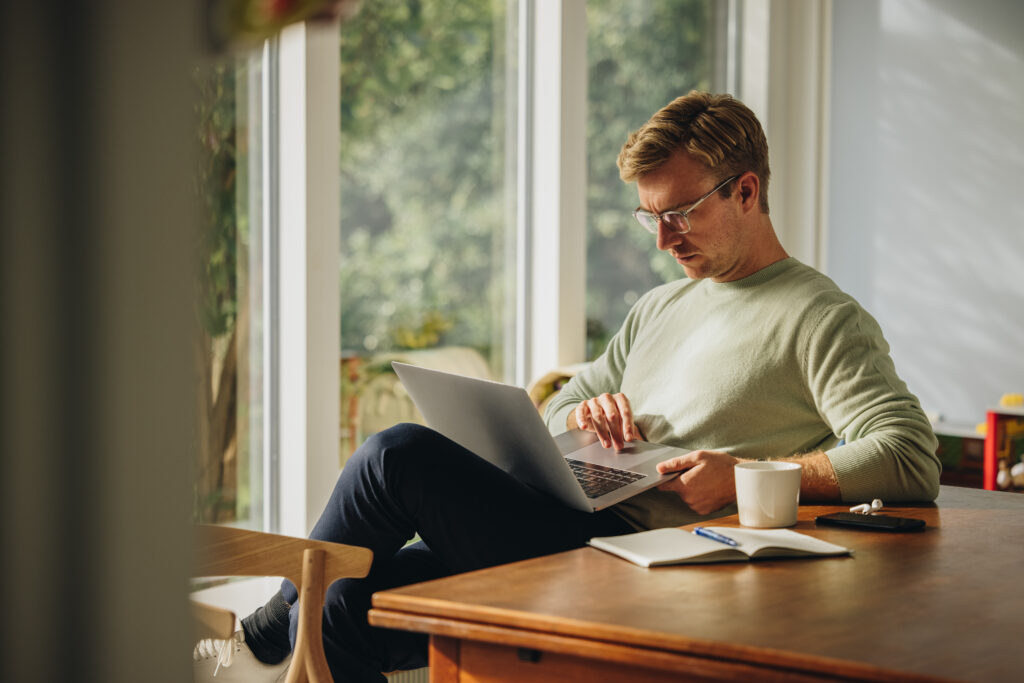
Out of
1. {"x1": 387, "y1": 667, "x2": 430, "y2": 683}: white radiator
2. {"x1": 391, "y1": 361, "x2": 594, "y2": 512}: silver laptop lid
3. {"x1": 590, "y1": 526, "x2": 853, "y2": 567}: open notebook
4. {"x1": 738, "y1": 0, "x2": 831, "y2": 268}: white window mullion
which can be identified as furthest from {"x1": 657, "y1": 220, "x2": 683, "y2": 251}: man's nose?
{"x1": 738, "y1": 0, "x2": 831, "y2": 268}: white window mullion

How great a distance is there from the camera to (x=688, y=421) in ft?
5.39

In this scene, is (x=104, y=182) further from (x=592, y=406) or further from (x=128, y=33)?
(x=592, y=406)

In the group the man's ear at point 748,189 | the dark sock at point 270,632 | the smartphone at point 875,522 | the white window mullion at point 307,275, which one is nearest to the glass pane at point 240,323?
the white window mullion at point 307,275

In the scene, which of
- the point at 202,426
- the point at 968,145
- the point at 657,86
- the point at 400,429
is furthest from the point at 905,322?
the point at 202,426

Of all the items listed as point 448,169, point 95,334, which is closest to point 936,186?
point 448,169

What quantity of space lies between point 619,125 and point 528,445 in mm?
2000

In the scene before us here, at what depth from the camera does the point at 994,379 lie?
10.6ft

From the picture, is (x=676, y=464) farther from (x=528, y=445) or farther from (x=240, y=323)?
(x=240, y=323)

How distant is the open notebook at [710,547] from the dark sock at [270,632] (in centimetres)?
56

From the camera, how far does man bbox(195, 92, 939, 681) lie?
1.40 meters

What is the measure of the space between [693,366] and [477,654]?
87 cm

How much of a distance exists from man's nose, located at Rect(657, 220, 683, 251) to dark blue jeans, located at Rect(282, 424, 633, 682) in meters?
0.53

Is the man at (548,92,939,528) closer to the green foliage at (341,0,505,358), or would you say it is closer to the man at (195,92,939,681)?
the man at (195,92,939,681)

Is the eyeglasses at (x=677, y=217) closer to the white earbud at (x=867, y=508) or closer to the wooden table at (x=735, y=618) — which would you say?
the white earbud at (x=867, y=508)
